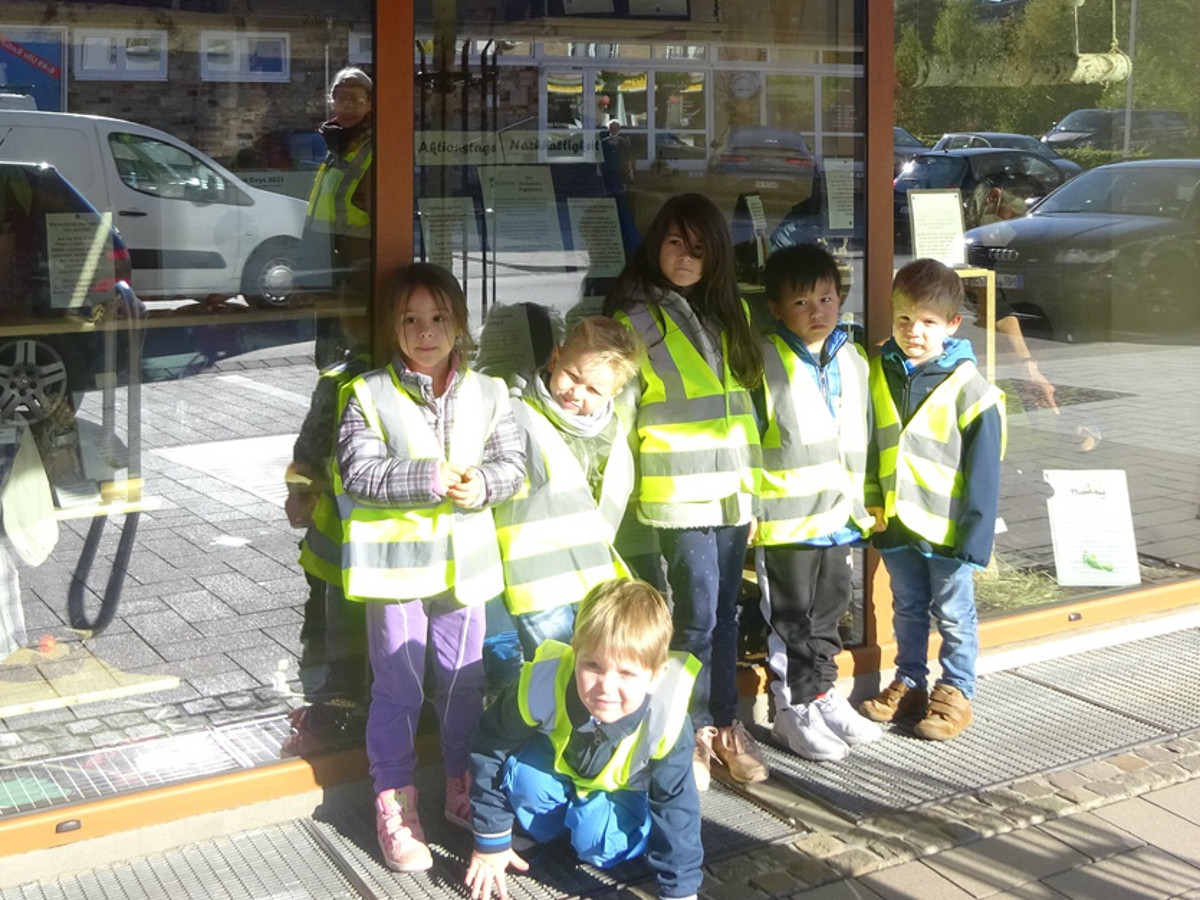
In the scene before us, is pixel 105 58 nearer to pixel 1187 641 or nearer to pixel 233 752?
pixel 233 752

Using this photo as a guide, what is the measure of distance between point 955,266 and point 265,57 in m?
2.33

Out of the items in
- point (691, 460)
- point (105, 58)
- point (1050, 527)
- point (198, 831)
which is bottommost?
point (198, 831)

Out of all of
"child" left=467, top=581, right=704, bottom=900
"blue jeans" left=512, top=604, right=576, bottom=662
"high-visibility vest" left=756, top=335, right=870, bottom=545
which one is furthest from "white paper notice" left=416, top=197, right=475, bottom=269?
"child" left=467, top=581, right=704, bottom=900

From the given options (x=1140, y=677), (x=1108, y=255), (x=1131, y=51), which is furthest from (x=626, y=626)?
(x=1131, y=51)

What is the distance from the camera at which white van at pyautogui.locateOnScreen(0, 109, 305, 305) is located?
3.52m

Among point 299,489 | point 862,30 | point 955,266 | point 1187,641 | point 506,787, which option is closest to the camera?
point 506,787

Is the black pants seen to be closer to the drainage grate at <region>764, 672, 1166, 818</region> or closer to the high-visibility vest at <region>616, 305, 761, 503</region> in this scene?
the drainage grate at <region>764, 672, 1166, 818</region>

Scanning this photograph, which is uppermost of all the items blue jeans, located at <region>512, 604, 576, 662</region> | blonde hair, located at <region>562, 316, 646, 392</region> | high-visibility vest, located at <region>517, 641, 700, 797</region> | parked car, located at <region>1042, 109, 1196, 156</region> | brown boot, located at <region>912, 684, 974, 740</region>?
parked car, located at <region>1042, 109, 1196, 156</region>

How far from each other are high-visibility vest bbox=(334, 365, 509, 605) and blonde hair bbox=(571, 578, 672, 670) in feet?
1.31

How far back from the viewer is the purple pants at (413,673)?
356cm

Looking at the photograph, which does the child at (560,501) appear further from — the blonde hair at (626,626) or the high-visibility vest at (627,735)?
the blonde hair at (626,626)

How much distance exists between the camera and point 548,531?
3.65 m

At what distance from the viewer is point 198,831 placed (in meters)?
3.61

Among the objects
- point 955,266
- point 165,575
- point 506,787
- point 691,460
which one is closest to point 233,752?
point 165,575
